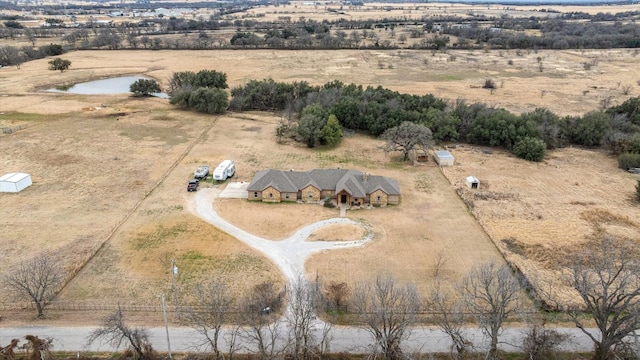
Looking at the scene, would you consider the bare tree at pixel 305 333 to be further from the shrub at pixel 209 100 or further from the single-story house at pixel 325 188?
the shrub at pixel 209 100

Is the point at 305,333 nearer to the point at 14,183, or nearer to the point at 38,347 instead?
the point at 38,347

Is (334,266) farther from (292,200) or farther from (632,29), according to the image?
(632,29)

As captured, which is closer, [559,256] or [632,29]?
[559,256]

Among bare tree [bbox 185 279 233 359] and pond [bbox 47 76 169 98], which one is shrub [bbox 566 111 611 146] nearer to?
bare tree [bbox 185 279 233 359]

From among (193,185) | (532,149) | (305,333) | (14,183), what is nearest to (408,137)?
(532,149)

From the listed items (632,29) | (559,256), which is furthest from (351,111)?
(632,29)

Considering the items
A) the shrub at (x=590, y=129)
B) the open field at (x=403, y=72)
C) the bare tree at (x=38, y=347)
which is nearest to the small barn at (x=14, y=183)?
the bare tree at (x=38, y=347)

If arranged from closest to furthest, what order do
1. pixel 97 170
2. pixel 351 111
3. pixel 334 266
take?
pixel 334 266 → pixel 97 170 → pixel 351 111
